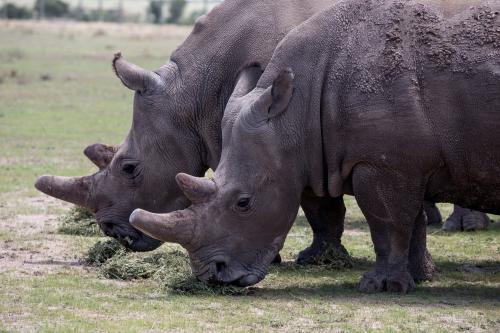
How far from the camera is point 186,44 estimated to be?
1063cm

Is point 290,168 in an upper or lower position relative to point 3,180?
upper

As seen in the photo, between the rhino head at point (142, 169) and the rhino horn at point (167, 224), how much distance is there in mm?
1464

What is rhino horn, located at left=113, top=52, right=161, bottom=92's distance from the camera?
34.1 ft

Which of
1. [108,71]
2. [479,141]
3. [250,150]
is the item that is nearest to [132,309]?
[250,150]

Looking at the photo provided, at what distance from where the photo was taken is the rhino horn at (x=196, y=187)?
28.5ft

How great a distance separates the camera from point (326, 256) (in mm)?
10422

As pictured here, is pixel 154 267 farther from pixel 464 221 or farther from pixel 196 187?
pixel 464 221

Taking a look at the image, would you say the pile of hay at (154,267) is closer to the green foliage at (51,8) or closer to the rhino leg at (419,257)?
the rhino leg at (419,257)

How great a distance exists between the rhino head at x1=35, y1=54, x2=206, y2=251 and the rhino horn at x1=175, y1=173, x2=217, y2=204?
1467 mm

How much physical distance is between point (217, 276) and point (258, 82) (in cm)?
162

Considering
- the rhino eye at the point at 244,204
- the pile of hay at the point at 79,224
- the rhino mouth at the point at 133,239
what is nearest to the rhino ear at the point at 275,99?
the rhino eye at the point at 244,204

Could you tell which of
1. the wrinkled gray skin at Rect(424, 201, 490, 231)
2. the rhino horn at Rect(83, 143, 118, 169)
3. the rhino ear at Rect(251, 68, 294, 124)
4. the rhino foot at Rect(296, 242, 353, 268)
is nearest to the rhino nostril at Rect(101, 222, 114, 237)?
the rhino horn at Rect(83, 143, 118, 169)

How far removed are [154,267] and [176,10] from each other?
6149 centimetres

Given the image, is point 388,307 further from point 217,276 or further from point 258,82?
point 258,82
